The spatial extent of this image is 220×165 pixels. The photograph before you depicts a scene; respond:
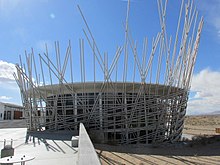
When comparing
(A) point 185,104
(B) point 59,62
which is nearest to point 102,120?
(B) point 59,62

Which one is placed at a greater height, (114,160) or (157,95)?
(157,95)

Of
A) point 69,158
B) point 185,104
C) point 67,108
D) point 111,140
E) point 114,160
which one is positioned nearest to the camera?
point 69,158

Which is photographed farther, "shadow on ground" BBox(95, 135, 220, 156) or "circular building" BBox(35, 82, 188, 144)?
"circular building" BBox(35, 82, 188, 144)

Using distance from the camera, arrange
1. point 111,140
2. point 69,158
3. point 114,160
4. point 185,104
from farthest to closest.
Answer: point 185,104, point 111,140, point 114,160, point 69,158

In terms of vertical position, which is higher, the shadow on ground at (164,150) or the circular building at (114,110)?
the circular building at (114,110)

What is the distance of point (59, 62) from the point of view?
497 inches

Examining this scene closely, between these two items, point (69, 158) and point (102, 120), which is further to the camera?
point (102, 120)

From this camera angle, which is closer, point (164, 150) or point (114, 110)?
point (164, 150)

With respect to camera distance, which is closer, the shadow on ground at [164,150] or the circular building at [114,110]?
the shadow on ground at [164,150]

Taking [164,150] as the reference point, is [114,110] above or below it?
above

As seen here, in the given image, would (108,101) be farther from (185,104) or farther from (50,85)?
(185,104)

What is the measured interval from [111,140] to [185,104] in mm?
6212

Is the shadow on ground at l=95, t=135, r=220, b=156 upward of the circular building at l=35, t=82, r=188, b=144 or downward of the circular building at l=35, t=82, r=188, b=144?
downward

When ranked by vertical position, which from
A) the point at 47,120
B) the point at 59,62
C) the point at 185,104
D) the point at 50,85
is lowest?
the point at 47,120
